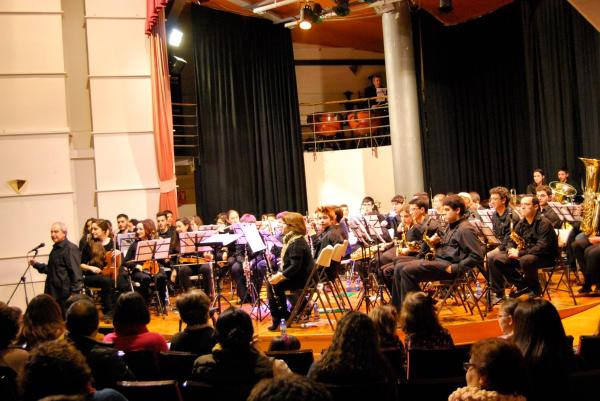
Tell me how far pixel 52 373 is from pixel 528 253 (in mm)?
5773

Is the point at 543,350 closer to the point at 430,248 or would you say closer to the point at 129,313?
the point at 129,313

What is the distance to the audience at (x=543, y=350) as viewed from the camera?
2.93m

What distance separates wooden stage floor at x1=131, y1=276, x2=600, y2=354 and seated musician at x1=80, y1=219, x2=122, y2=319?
53.4 inches

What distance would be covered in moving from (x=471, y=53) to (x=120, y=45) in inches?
285

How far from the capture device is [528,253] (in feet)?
23.3

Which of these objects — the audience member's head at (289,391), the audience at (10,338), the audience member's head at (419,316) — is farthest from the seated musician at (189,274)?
the audience member's head at (289,391)

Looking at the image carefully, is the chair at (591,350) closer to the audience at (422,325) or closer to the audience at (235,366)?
the audience at (422,325)

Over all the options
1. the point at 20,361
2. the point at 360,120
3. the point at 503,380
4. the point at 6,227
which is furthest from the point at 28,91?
the point at 503,380

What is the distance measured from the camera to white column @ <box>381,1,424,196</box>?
13.2 m

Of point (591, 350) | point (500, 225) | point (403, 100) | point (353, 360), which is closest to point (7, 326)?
point (353, 360)

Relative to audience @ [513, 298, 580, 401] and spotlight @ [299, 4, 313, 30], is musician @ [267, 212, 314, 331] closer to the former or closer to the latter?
audience @ [513, 298, 580, 401]

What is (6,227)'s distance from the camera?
1054 centimetres

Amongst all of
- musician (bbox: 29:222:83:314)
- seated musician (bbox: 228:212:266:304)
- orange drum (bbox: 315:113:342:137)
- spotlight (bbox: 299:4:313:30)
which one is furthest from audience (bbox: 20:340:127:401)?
orange drum (bbox: 315:113:342:137)

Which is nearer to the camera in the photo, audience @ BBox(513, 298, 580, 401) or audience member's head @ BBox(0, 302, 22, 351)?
audience @ BBox(513, 298, 580, 401)
